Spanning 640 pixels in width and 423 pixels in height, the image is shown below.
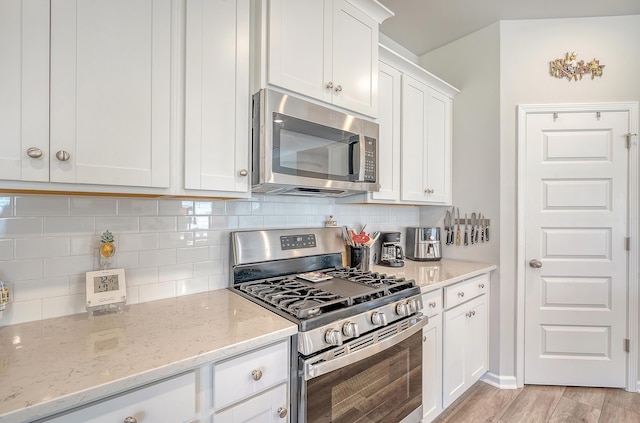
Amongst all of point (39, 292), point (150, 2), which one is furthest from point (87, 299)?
point (150, 2)

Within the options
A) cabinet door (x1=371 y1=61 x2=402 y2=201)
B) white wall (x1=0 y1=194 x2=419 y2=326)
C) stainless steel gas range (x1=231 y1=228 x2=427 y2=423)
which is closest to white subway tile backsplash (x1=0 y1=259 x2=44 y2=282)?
white wall (x1=0 y1=194 x2=419 y2=326)

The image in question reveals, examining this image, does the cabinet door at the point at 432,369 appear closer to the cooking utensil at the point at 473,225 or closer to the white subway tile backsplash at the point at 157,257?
the cooking utensil at the point at 473,225

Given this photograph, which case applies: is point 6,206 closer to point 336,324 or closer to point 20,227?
point 20,227

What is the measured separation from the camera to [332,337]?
46.0 inches

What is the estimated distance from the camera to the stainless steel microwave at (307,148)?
54.1 inches

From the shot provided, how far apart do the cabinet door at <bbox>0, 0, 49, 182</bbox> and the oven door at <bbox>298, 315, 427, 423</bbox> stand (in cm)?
108

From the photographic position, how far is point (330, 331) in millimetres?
1177

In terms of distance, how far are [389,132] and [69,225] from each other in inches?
71.2

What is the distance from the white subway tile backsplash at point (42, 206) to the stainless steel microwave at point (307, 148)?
73 centimetres

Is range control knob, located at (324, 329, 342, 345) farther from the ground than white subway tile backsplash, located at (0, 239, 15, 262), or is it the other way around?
white subway tile backsplash, located at (0, 239, 15, 262)

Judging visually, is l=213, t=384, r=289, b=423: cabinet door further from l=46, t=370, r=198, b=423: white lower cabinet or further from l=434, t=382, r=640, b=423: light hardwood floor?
l=434, t=382, r=640, b=423: light hardwood floor

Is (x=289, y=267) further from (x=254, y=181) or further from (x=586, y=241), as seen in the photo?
(x=586, y=241)

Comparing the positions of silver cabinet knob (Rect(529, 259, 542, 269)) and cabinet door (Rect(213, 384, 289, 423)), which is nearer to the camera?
cabinet door (Rect(213, 384, 289, 423))

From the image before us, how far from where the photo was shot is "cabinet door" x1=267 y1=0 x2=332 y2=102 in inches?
55.5
